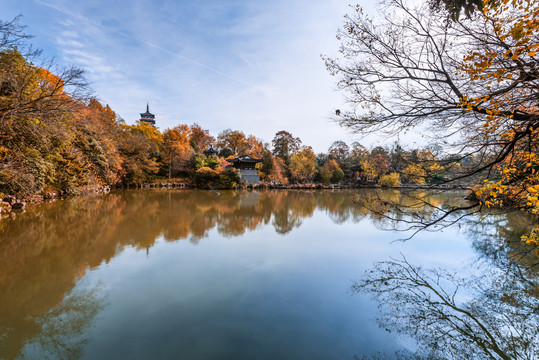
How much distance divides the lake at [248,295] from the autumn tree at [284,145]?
22.8m

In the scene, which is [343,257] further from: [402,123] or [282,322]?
[402,123]

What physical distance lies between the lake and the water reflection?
18 millimetres

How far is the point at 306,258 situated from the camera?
4711 millimetres

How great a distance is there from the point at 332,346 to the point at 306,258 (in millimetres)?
2422

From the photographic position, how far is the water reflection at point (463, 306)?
90.7 inches

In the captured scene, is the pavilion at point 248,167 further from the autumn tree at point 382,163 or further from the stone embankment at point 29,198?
the autumn tree at point 382,163

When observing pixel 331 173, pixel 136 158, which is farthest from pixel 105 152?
pixel 331 173

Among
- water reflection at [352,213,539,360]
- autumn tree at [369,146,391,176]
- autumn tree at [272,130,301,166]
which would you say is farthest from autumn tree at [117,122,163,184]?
water reflection at [352,213,539,360]

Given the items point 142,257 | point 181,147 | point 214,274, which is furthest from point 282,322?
point 181,147

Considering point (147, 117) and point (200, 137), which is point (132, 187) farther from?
point (147, 117)

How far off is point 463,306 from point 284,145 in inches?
1050

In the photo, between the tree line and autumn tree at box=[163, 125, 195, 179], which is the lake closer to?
the tree line

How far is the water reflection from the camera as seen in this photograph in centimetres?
230

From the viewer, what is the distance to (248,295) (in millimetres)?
3184
